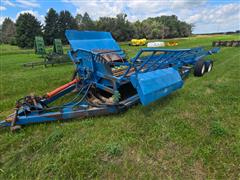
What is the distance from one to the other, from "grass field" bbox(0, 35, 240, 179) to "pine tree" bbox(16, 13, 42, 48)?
52.6 metres

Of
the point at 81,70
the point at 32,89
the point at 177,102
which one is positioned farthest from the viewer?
the point at 32,89

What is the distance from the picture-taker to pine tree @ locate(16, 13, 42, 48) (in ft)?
159

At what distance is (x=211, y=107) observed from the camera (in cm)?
377

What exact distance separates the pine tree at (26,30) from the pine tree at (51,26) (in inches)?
150

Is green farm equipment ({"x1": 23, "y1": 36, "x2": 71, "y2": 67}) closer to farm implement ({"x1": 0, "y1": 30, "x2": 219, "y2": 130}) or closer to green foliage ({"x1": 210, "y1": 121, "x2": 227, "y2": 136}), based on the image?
farm implement ({"x1": 0, "y1": 30, "x2": 219, "y2": 130})

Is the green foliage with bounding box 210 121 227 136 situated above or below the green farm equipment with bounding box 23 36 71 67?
below

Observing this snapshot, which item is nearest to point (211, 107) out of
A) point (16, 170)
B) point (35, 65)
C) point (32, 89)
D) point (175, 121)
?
point (175, 121)

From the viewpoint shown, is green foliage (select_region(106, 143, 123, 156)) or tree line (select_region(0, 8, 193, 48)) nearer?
green foliage (select_region(106, 143, 123, 156))

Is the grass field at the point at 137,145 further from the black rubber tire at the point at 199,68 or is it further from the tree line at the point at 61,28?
the tree line at the point at 61,28

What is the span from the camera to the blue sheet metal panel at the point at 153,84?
10.3 feet

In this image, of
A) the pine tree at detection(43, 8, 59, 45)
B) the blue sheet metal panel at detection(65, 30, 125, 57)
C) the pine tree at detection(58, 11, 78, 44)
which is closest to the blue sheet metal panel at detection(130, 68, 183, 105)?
the blue sheet metal panel at detection(65, 30, 125, 57)

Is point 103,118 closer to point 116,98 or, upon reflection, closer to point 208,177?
point 116,98

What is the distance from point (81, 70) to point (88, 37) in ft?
4.87

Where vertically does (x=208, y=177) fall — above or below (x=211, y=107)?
below
